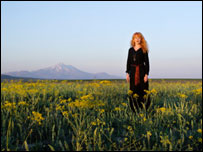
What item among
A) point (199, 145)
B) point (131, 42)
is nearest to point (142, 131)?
point (199, 145)

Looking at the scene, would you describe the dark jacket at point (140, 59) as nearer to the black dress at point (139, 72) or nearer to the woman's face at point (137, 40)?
the black dress at point (139, 72)

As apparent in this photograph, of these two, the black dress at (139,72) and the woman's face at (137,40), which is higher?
the woman's face at (137,40)

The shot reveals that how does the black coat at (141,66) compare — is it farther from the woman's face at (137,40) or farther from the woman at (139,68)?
the woman's face at (137,40)

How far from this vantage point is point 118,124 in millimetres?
3943

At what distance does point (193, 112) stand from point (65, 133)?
306cm

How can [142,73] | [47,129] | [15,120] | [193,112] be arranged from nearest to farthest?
[47,129] < [15,120] < [193,112] < [142,73]

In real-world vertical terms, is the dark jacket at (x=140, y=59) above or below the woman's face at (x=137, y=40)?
below

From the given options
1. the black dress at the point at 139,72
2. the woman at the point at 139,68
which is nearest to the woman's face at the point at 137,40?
the woman at the point at 139,68

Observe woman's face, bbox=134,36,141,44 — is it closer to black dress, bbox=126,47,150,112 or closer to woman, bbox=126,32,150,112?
woman, bbox=126,32,150,112

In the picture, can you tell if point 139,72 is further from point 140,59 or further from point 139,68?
point 140,59

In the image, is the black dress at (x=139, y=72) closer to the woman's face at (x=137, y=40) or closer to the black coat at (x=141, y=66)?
the black coat at (x=141, y=66)

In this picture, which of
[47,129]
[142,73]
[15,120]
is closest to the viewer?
[47,129]

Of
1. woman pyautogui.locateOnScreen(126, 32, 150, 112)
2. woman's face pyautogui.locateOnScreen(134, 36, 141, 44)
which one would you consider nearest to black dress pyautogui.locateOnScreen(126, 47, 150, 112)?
woman pyautogui.locateOnScreen(126, 32, 150, 112)

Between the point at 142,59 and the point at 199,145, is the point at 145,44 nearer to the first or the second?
the point at 142,59
